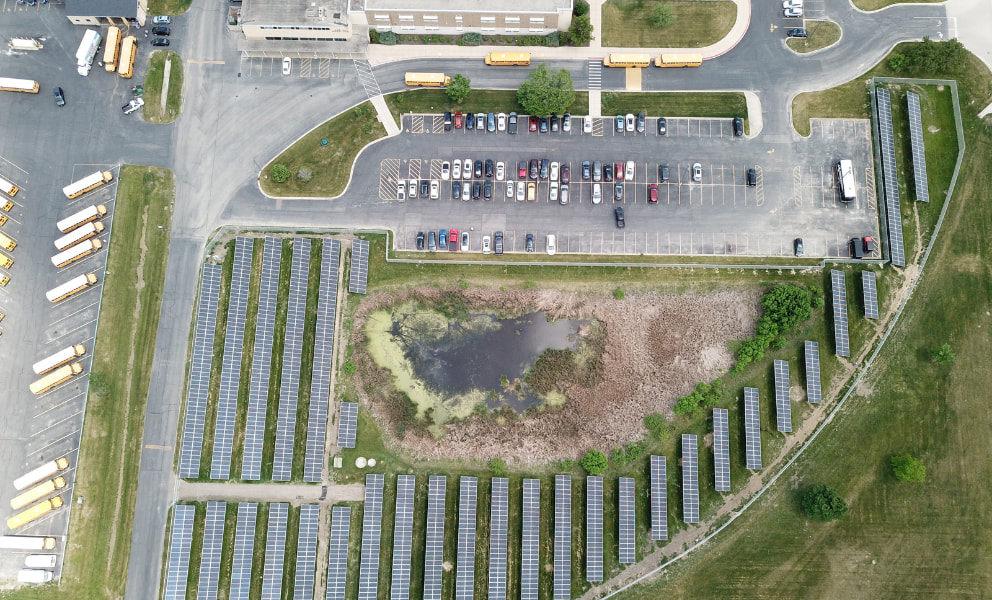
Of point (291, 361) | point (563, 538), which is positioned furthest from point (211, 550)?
point (563, 538)

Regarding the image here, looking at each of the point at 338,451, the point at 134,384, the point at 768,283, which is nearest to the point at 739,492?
the point at 768,283

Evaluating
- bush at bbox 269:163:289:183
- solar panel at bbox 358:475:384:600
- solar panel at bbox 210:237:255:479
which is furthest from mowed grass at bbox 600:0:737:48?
solar panel at bbox 358:475:384:600

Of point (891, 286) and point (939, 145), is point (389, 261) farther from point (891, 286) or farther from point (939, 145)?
point (939, 145)

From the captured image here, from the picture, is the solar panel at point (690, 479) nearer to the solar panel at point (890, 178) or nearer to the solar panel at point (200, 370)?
the solar panel at point (890, 178)

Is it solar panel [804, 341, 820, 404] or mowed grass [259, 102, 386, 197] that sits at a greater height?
mowed grass [259, 102, 386, 197]

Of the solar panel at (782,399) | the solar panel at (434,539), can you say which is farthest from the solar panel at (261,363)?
the solar panel at (782,399)

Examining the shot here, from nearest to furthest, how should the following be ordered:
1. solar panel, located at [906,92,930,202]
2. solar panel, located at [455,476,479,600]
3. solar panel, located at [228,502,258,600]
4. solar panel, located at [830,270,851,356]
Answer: solar panel, located at [228,502,258,600]
solar panel, located at [455,476,479,600]
solar panel, located at [830,270,851,356]
solar panel, located at [906,92,930,202]

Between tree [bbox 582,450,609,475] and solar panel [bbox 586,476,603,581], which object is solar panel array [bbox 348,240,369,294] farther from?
solar panel [bbox 586,476,603,581]
